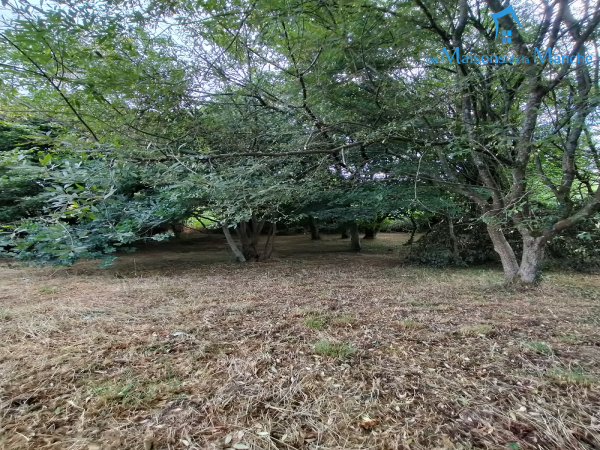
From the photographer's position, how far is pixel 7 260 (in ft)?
24.0

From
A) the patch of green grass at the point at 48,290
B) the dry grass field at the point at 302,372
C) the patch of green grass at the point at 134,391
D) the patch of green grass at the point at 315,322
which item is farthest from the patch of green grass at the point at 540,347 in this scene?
the patch of green grass at the point at 48,290

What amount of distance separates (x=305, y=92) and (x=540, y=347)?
3.10 m

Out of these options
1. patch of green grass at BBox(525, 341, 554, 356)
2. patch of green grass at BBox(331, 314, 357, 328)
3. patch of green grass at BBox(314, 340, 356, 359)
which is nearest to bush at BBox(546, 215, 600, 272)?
patch of green grass at BBox(525, 341, 554, 356)

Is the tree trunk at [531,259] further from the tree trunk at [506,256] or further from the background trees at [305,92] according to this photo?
the tree trunk at [506,256]

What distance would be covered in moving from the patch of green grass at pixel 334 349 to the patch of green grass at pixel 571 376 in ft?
3.75

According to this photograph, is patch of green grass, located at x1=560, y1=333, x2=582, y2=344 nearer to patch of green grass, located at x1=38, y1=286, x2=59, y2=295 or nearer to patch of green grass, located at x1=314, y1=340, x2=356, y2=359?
patch of green grass, located at x1=314, y1=340, x2=356, y2=359

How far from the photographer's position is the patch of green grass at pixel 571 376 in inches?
64.3

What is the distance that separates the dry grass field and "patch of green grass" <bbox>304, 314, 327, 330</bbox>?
0.02m

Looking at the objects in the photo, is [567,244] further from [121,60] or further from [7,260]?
[7,260]

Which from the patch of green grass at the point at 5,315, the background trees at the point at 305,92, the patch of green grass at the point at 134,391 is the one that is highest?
the background trees at the point at 305,92

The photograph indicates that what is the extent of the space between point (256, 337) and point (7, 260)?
27.3 feet

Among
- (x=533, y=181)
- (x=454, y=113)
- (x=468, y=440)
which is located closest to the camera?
(x=468, y=440)

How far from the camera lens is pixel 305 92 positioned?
336 cm

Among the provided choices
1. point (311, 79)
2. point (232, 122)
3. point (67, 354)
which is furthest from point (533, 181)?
point (67, 354)
